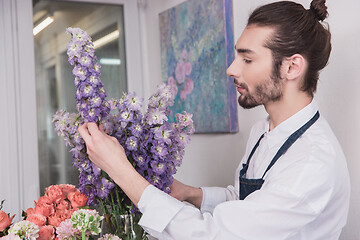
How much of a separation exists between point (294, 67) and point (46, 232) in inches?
30.0

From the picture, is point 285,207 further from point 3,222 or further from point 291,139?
point 3,222

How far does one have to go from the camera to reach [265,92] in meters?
1.20

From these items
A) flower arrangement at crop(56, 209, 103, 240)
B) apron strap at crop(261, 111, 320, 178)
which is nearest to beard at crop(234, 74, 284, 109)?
apron strap at crop(261, 111, 320, 178)

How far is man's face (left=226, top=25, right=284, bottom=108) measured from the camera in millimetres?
1185

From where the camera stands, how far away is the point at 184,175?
91.1 inches

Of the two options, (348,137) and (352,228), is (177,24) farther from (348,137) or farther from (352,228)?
(352,228)

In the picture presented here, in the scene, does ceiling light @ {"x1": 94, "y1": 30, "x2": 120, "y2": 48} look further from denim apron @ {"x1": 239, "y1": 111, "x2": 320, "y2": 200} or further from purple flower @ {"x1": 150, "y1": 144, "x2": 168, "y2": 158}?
purple flower @ {"x1": 150, "y1": 144, "x2": 168, "y2": 158}

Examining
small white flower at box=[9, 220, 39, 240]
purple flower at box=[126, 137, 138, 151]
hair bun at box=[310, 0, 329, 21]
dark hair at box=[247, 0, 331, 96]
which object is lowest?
small white flower at box=[9, 220, 39, 240]

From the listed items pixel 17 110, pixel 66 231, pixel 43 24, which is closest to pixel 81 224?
pixel 66 231

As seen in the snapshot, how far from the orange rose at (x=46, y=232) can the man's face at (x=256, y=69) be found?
0.63m

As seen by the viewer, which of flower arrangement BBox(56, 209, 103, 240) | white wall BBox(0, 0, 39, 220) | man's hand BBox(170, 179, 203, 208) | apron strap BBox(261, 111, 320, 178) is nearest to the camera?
flower arrangement BBox(56, 209, 103, 240)

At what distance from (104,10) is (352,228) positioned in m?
1.88

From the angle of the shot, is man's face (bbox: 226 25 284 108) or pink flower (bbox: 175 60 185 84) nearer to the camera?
man's face (bbox: 226 25 284 108)

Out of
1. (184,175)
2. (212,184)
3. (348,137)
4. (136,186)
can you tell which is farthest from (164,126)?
(184,175)
